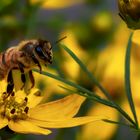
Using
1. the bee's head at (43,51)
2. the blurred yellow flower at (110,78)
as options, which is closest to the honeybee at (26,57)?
the bee's head at (43,51)

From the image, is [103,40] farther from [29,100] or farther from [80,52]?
[29,100]

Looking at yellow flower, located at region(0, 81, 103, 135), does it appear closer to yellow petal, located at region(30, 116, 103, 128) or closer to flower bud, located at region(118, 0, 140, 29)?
yellow petal, located at region(30, 116, 103, 128)

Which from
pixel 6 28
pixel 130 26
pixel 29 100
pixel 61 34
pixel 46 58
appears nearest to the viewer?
pixel 130 26

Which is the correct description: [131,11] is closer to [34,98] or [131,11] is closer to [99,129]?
[34,98]

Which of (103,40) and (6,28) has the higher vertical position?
(6,28)

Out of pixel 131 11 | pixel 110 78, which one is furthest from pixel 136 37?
pixel 110 78

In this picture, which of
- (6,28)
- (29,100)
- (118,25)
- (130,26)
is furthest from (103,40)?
(130,26)
